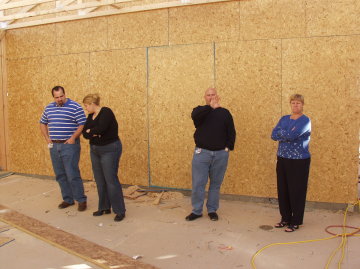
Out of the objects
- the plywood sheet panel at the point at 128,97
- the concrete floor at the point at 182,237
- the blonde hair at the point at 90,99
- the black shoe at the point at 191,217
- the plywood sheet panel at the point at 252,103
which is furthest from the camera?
the plywood sheet panel at the point at 128,97

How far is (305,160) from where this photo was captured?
4059mm

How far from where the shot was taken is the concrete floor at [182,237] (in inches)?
136

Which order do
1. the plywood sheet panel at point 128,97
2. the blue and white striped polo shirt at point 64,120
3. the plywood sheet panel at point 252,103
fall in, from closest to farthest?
the blue and white striped polo shirt at point 64,120, the plywood sheet panel at point 252,103, the plywood sheet panel at point 128,97

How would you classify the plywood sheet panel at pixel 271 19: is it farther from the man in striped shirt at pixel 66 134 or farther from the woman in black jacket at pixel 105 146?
the man in striped shirt at pixel 66 134

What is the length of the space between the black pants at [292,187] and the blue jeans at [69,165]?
103 inches

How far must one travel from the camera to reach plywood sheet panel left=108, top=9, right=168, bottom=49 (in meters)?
5.66

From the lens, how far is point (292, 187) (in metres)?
4.11

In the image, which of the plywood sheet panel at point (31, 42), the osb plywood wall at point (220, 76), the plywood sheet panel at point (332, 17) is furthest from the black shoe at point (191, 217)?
the plywood sheet panel at point (31, 42)

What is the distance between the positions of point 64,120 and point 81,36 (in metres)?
2.05

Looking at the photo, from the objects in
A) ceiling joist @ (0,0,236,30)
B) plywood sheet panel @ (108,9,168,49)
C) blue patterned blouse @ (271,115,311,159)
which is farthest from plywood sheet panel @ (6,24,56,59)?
blue patterned blouse @ (271,115,311,159)

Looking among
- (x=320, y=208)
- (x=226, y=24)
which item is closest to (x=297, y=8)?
(x=226, y=24)

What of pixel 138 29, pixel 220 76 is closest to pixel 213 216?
pixel 220 76

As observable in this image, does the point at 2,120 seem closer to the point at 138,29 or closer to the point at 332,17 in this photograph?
the point at 138,29

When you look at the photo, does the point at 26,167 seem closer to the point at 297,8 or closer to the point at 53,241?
the point at 53,241
